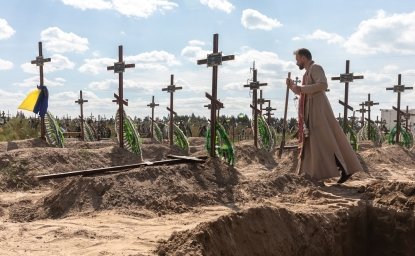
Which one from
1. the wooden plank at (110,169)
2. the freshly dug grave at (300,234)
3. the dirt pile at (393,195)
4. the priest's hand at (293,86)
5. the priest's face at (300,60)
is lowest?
the freshly dug grave at (300,234)

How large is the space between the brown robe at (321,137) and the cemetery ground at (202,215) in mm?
300

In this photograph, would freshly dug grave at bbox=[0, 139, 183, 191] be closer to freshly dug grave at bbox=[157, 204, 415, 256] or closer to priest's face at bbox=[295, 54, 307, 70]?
priest's face at bbox=[295, 54, 307, 70]

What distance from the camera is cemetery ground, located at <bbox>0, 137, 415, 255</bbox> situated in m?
4.00

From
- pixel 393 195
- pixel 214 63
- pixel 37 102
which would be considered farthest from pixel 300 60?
pixel 37 102

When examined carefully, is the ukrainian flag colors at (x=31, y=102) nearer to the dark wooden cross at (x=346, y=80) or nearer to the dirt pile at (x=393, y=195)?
the dark wooden cross at (x=346, y=80)

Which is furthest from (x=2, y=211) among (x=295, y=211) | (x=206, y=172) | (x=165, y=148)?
(x=165, y=148)

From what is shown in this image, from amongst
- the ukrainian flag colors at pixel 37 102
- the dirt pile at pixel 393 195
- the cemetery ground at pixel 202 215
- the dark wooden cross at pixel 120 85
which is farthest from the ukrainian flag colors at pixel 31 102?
the dirt pile at pixel 393 195

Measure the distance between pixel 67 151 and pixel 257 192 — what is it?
17.6 ft

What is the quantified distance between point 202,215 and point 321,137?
2.79 meters

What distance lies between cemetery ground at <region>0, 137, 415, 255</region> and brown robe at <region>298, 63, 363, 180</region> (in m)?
0.30

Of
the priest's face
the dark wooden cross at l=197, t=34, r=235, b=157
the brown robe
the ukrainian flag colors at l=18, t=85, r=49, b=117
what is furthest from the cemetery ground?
the ukrainian flag colors at l=18, t=85, r=49, b=117

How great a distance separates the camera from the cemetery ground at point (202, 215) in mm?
4000

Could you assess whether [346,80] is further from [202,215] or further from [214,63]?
[202,215]

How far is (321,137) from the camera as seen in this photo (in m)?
7.36
